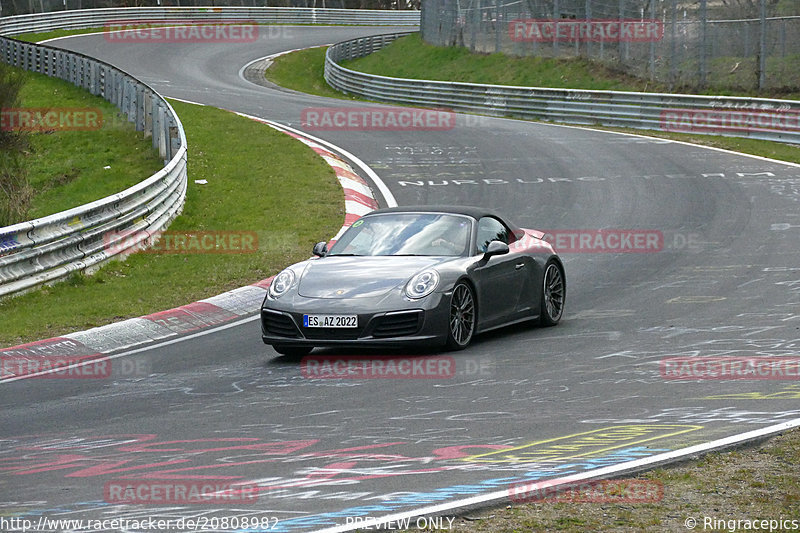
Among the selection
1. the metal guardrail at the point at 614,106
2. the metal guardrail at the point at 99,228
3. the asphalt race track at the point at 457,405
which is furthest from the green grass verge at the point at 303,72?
the asphalt race track at the point at 457,405

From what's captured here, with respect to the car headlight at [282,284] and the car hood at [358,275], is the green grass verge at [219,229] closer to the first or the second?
the car headlight at [282,284]

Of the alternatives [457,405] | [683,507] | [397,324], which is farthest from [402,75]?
[683,507]

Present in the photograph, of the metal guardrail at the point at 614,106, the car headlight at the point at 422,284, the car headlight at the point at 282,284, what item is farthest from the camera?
the metal guardrail at the point at 614,106

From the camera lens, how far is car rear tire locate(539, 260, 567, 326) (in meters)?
11.9

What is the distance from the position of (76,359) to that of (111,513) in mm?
5701

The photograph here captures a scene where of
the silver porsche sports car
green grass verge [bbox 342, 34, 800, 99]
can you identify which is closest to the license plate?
the silver porsche sports car

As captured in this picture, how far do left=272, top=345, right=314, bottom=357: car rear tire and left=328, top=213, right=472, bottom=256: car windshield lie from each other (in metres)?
1.16

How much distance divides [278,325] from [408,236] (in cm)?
169

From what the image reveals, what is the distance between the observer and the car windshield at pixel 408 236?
37.0 feet

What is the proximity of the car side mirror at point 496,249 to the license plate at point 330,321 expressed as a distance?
1619 mm

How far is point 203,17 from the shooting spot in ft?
214

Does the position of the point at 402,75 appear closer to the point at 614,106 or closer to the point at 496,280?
the point at 614,106

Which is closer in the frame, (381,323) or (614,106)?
(381,323)

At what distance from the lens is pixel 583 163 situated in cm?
2397
